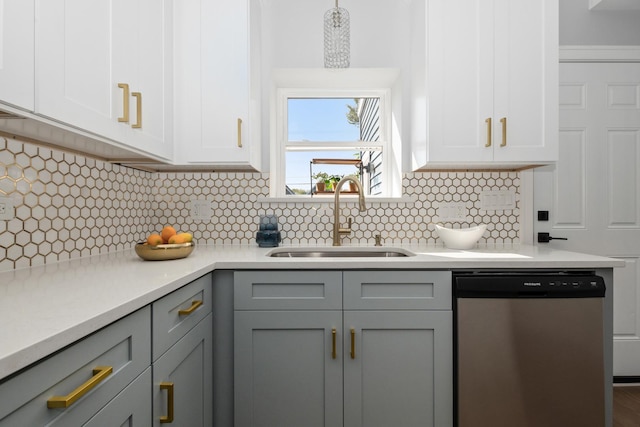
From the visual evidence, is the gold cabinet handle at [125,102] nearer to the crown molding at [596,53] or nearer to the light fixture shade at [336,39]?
the light fixture shade at [336,39]

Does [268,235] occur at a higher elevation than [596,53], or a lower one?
lower

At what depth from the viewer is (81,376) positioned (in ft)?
2.25

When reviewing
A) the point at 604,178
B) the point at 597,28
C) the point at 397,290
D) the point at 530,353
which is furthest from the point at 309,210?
the point at 597,28

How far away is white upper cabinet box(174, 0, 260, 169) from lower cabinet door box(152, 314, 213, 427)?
0.91 metres

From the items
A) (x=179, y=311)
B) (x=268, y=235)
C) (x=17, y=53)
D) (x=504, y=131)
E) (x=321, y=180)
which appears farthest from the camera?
(x=321, y=180)

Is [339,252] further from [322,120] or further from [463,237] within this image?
[322,120]

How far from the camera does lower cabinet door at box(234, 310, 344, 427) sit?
4.80ft

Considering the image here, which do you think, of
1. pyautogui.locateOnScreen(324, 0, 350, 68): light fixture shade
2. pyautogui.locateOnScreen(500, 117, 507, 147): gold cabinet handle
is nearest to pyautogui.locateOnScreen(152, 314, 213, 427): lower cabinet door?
pyautogui.locateOnScreen(324, 0, 350, 68): light fixture shade

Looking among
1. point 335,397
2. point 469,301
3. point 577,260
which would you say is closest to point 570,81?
point 577,260

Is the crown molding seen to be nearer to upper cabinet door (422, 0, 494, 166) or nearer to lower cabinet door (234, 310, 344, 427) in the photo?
upper cabinet door (422, 0, 494, 166)

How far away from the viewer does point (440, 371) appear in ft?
4.83

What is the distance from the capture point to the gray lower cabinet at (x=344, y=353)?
1465 mm

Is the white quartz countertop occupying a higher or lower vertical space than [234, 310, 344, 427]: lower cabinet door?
higher

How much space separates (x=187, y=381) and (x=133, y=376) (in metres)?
0.39
